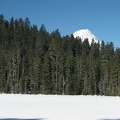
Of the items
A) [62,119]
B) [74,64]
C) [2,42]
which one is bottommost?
[62,119]

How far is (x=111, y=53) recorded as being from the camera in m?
105

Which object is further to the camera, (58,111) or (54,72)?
(54,72)

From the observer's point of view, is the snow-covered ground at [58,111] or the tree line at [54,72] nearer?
the snow-covered ground at [58,111]

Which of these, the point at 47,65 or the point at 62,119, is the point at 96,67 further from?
the point at 62,119

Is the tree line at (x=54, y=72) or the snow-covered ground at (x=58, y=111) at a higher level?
the tree line at (x=54, y=72)

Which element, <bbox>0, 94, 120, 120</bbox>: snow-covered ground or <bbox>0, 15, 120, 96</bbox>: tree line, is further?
<bbox>0, 15, 120, 96</bbox>: tree line

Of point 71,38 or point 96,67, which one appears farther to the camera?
point 71,38

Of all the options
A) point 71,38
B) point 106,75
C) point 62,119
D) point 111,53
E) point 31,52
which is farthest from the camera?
point 71,38

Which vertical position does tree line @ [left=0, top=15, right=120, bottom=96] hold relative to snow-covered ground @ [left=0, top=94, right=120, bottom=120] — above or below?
above

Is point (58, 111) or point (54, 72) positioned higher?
point (54, 72)

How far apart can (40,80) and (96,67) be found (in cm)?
2039

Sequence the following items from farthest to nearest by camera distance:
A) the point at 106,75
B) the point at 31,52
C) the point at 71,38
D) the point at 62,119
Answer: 1. the point at 71,38
2. the point at 31,52
3. the point at 106,75
4. the point at 62,119

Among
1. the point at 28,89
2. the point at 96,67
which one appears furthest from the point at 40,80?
the point at 96,67

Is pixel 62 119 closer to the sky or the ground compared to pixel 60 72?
closer to the ground
